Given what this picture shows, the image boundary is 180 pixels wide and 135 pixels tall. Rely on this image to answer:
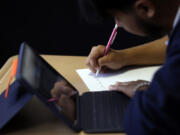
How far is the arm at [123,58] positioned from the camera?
936mm

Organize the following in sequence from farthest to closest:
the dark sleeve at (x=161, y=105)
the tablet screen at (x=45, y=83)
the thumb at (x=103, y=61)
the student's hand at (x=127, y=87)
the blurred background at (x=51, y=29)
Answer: the blurred background at (x=51, y=29) < the thumb at (x=103, y=61) < the student's hand at (x=127, y=87) < the tablet screen at (x=45, y=83) < the dark sleeve at (x=161, y=105)

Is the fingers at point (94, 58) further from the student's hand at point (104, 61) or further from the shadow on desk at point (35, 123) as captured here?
the shadow on desk at point (35, 123)

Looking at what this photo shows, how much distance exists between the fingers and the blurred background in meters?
0.81

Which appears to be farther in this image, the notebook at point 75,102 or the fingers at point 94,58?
the fingers at point 94,58

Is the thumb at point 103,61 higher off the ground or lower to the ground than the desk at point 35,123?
higher

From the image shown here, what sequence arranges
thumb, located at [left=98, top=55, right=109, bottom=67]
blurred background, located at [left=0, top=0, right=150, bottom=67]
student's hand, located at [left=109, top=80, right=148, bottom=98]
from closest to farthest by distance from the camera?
student's hand, located at [left=109, top=80, right=148, bottom=98], thumb, located at [left=98, top=55, right=109, bottom=67], blurred background, located at [left=0, top=0, right=150, bottom=67]

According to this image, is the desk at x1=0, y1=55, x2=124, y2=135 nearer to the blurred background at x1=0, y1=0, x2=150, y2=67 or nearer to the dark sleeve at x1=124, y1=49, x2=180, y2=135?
the dark sleeve at x1=124, y1=49, x2=180, y2=135

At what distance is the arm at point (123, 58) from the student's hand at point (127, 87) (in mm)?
143

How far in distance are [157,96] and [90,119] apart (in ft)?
0.76

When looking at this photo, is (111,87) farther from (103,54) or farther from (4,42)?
(4,42)

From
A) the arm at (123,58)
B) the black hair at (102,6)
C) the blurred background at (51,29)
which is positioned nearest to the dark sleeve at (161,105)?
the black hair at (102,6)

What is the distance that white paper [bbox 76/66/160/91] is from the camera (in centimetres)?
85

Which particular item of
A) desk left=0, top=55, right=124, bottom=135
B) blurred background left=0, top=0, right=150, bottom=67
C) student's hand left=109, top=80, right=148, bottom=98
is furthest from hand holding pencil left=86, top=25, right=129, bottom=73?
blurred background left=0, top=0, right=150, bottom=67

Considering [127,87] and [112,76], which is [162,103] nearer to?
[127,87]
